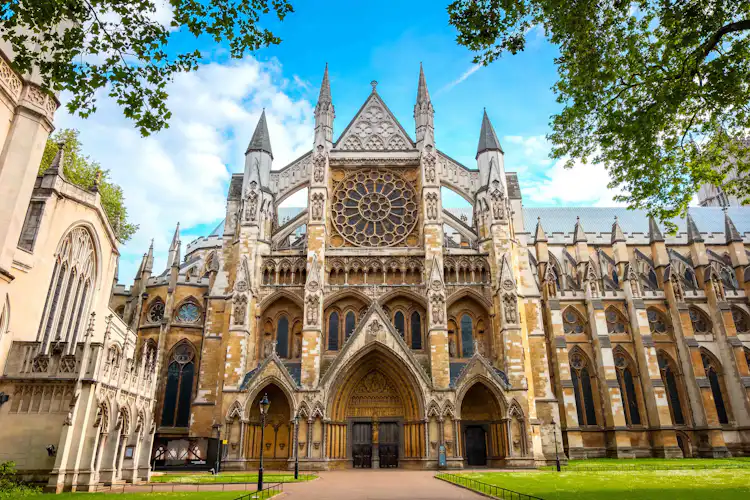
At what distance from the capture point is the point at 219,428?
87.9 feet

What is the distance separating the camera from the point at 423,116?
116ft

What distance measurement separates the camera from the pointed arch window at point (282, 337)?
3055 centimetres

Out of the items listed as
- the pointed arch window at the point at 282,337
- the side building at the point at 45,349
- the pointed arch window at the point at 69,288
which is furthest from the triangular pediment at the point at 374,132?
the side building at the point at 45,349

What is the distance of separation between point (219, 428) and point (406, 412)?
33.1 feet

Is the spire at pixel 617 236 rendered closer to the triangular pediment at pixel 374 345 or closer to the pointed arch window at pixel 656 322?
the pointed arch window at pixel 656 322

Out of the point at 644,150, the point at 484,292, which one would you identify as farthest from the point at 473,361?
the point at 644,150

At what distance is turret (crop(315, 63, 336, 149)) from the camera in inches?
1346

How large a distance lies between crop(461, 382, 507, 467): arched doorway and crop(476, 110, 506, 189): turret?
1276 cm

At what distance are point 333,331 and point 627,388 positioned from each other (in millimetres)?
24350

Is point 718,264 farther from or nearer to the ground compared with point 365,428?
farther from the ground

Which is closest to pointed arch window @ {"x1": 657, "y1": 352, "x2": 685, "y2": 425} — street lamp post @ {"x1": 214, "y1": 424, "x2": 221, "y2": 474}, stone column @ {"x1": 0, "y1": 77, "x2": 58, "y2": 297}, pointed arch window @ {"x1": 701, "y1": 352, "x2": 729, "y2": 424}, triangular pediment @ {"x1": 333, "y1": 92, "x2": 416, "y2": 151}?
pointed arch window @ {"x1": 701, "y1": 352, "x2": 729, "y2": 424}

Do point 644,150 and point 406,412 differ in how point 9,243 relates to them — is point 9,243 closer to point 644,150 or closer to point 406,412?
Result: point 644,150

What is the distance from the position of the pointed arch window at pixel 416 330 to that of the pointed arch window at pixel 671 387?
2154cm

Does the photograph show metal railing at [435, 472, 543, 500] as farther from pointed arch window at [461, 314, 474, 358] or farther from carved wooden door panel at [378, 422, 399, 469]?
pointed arch window at [461, 314, 474, 358]
